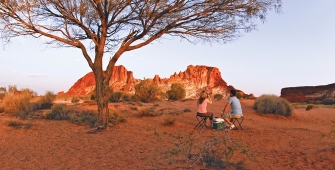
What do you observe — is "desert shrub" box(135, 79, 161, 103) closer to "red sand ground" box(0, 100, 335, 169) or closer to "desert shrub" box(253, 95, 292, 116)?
"desert shrub" box(253, 95, 292, 116)

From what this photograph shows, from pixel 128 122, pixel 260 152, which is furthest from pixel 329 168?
pixel 128 122

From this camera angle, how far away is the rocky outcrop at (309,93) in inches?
2397

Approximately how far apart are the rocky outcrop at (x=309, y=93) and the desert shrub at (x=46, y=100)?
51925 millimetres

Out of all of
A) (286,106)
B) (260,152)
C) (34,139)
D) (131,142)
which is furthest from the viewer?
(286,106)

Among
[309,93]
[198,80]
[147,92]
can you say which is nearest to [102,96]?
[147,92]

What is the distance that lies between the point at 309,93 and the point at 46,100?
56604 millimetres

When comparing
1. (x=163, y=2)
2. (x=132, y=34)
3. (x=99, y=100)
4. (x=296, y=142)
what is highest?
(x=163, y=2)

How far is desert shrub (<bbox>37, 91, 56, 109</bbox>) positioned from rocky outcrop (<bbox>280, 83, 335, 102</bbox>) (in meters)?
51.9

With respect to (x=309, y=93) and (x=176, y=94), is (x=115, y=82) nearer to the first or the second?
(x=176, y=94)

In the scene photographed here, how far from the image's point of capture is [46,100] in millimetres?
23594

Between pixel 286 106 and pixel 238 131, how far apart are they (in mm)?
8950

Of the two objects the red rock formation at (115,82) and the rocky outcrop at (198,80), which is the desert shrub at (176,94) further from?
the red rock formation at (115,82)

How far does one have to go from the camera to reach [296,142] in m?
9.76

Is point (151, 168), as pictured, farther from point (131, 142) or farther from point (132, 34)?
point (132, 34)
